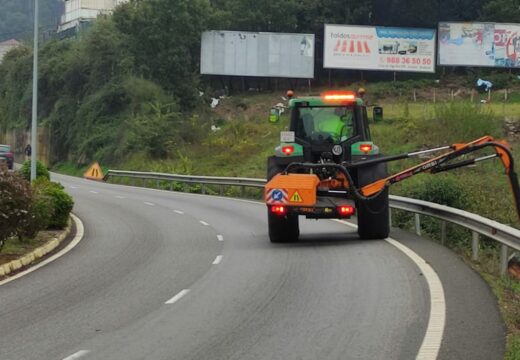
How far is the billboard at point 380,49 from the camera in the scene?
54.9m

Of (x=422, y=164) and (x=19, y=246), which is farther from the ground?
(x=422, y=164)

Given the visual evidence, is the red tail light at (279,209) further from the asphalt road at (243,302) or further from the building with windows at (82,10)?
the building with windows at (82,10)

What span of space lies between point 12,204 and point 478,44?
47.2m

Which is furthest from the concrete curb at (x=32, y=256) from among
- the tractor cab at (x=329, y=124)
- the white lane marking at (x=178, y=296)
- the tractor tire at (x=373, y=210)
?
the tractor tire at (x=373, y=210)

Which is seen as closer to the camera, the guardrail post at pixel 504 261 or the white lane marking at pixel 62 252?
the guardrail post at pixel 504 261

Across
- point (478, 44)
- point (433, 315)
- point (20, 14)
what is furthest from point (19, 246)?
point (20, 14)

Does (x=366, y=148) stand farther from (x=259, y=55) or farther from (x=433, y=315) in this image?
(x=259, y=55)

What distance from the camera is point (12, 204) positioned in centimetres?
1384

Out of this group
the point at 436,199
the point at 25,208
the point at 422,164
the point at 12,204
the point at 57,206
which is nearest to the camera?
the point at 12,204

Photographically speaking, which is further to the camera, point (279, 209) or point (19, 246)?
point (19, 246)

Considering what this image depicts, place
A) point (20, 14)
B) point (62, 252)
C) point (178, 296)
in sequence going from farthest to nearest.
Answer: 1. point (20, 14)
2. point (62, 252)
3. point (178, 296)

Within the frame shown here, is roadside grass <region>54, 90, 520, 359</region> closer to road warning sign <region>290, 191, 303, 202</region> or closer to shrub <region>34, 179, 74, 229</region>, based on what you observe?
road warning sign <region>290, 191, 303, 202</region>

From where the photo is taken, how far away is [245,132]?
51156 millimetres

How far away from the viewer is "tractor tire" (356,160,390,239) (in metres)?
15.2
